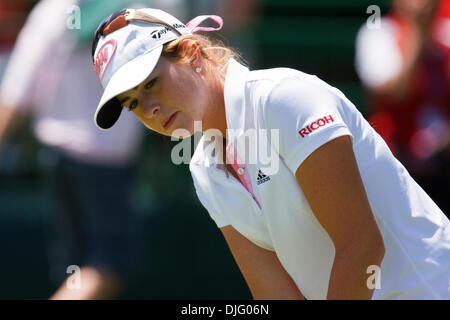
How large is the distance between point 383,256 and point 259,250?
516mm

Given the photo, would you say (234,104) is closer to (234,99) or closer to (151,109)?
(234,99)

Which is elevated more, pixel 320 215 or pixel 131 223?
pixel 320 215

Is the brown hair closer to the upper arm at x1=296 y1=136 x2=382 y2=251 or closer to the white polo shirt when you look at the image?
the white polo shirt

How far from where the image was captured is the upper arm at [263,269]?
2.64 metres

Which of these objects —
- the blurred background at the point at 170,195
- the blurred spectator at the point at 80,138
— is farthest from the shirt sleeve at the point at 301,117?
the blurred background at the point at 170,195

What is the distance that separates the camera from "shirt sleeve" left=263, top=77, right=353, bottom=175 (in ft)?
7.17

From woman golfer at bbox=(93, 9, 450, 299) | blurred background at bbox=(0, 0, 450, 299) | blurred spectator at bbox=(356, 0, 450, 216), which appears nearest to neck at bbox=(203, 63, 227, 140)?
woman golfer at bbox=(93, 9, 450, 299)

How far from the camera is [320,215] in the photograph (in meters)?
2.26

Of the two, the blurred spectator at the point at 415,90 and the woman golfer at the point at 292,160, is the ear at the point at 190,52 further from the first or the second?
the blurred spectator at the point at 415,90

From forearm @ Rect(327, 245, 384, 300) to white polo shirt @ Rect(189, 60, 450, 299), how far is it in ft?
0.45

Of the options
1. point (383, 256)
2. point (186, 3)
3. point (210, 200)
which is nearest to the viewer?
point (383, 256)

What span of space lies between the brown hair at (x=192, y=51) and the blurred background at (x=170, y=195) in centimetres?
234

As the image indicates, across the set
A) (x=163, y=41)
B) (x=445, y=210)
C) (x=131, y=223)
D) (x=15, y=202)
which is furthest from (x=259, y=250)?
(x=15, y=202)
